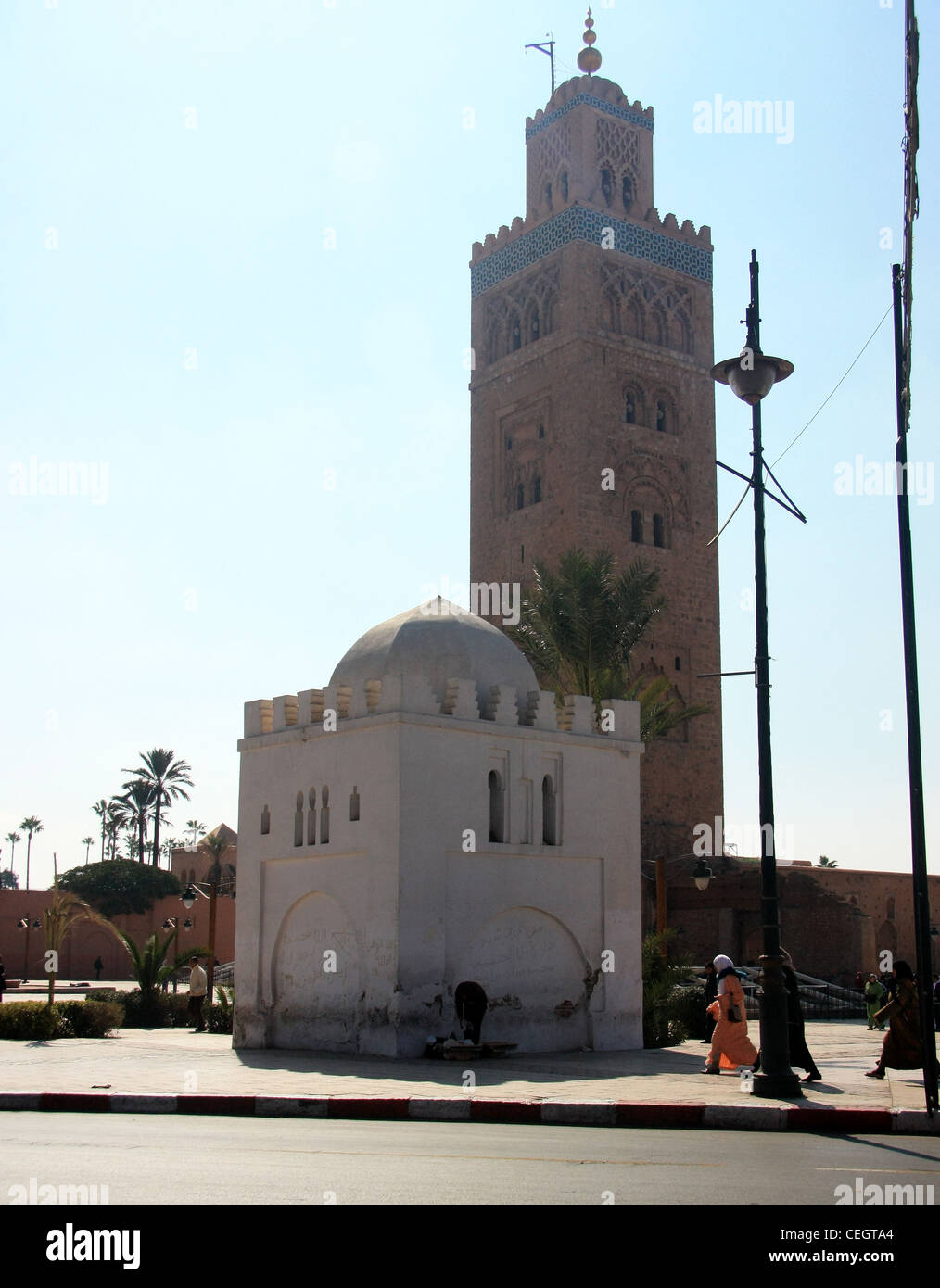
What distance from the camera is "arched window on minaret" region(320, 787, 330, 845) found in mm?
16125

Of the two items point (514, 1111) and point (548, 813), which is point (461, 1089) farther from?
point (548, 813)

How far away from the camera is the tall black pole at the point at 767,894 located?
10930 millimetres

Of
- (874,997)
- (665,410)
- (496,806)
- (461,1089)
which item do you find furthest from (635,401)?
(461,1089)

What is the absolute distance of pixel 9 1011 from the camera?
1903 cm

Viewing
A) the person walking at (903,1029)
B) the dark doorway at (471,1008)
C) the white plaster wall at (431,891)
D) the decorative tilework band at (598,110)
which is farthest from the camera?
the decorative tilework band at (598,110)

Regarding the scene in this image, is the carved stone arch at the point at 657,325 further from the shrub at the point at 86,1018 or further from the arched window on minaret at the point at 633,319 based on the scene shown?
the shrub at the point at 86,1018

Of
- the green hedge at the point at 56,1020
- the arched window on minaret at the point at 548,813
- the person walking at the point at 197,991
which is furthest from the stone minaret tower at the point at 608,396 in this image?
the arched window on minaret at the point at 548,813

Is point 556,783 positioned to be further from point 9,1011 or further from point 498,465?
point 498,465

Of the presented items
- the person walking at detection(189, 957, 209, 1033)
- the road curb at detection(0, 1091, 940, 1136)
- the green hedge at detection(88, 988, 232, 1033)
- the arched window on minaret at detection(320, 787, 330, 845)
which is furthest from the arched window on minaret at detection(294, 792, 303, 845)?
the green hedge at detection(88, 988, 232, 1033)

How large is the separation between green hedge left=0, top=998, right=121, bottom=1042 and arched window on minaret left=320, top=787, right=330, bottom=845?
5694 mm

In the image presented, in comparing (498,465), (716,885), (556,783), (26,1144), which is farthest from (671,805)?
(26,1144)

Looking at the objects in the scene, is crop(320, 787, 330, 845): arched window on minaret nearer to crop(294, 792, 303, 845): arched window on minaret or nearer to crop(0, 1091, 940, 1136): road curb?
crop(294, 792, 303, 845): arched window on minaret

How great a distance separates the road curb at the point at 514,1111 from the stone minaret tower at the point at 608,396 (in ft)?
98.9

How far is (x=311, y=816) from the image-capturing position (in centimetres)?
1645
